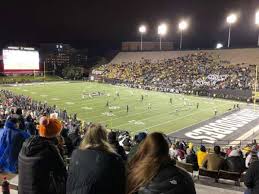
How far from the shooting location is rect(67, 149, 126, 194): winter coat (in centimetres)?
278

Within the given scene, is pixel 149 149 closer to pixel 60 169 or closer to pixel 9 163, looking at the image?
pixel 60 169

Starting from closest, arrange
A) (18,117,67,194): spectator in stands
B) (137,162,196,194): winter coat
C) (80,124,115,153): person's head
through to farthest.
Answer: (137,162,196,194): winter coat → (80,124,115,153): person's head → (18,117,67,194): spectator in stands

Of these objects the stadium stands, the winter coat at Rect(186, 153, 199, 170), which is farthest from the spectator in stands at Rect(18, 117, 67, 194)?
the stadium stands

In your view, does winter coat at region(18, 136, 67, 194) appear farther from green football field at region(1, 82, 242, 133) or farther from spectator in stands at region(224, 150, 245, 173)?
green football field at region(1, 82, 242, 133)

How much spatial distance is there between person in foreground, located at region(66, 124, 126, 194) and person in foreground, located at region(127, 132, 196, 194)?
0.24 m

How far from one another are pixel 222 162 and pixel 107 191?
18.5 feet

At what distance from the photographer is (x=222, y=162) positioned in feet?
26.0

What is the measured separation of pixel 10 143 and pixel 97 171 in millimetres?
3175

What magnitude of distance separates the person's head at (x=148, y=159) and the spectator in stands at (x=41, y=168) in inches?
42.8

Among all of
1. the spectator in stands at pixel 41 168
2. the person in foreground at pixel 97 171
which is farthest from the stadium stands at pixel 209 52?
the person in foreground at pixel 97 171

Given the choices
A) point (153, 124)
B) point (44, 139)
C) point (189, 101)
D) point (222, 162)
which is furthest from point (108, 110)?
point (44, 139)

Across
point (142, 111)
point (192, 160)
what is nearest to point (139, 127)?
point (142, 111)

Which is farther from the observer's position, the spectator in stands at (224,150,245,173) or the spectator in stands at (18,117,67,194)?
the spectator in stands at (224,150,245,173)

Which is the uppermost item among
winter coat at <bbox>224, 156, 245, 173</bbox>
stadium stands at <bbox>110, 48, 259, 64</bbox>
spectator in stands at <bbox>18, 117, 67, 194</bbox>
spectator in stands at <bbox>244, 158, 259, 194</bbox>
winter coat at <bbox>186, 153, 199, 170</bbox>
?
stadium stands at <bbox>110, 48, 259, 64</bbox>
